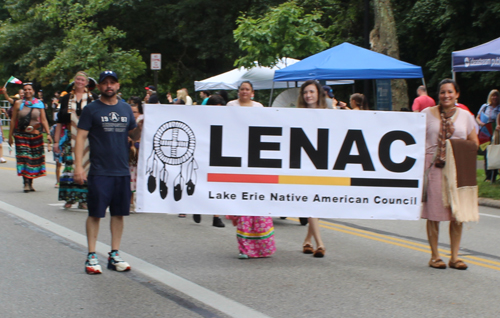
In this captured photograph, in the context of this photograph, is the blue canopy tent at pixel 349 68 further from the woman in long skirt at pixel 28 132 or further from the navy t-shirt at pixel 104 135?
the navy t-shirt at pixel 104 135

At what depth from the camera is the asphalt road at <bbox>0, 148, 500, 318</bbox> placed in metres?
4.99

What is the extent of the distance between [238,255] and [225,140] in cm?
133

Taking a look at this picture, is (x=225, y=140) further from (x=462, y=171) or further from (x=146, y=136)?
(x=462, y=171)

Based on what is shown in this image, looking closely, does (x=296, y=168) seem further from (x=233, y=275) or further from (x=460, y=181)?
(x=460, y=181)

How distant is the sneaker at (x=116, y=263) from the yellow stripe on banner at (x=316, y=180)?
1.68m

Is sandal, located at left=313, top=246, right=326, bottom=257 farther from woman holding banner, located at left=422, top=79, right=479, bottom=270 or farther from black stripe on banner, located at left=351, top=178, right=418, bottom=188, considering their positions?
woman holding banner, located at left=422, top=79, right=479, bottom=270

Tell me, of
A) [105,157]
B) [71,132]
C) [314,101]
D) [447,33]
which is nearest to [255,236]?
[314,101]

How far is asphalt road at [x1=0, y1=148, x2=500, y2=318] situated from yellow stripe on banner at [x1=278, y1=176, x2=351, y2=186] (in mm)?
825

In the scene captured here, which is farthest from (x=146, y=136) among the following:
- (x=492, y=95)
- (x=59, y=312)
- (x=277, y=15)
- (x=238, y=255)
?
(x=277, y=15)

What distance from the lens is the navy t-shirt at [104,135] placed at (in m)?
5.92

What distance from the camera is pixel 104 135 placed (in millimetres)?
5945

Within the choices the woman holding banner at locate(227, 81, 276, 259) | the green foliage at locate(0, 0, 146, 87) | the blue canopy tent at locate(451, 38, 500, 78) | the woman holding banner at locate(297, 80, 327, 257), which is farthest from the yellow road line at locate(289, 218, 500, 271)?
the green foliage at locate(0, 0, 146, 87)

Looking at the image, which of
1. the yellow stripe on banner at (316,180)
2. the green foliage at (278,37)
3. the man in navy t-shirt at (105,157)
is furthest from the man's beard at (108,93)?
the green foliage at (278,37)

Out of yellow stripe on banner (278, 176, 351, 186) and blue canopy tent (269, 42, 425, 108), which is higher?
blue canopy tent (269, 42, 425, 108)
